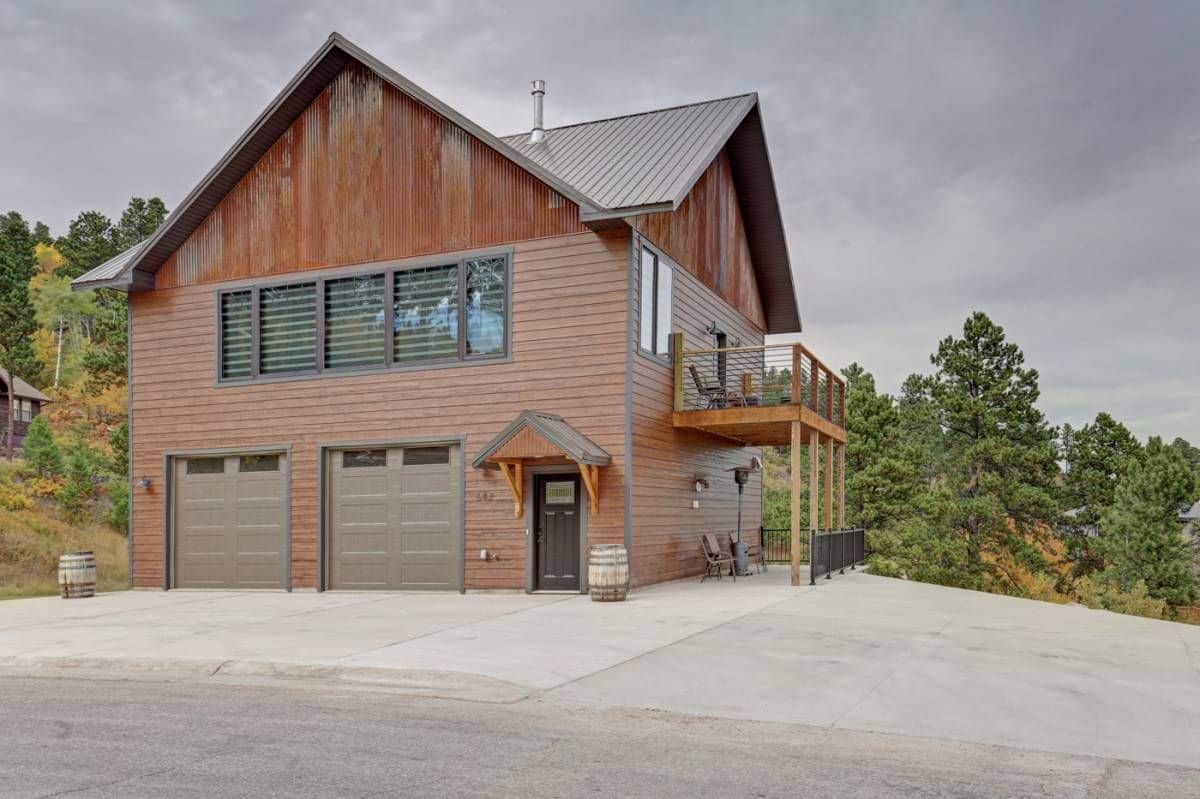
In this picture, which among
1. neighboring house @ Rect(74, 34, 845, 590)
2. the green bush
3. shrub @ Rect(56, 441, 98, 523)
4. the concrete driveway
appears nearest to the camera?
the concrete driveway

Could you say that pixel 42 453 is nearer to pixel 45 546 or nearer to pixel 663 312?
pixel 45 546

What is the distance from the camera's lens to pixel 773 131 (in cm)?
2878

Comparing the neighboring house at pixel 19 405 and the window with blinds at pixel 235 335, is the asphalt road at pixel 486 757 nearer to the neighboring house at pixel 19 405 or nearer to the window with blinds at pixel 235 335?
the window with blinds at pixel 235 335

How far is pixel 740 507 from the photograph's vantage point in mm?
21234

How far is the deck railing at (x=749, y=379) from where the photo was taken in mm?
16622

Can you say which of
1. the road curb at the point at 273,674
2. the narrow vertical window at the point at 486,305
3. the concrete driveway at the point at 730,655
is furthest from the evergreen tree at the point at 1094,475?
the road curb at the point at 273,674

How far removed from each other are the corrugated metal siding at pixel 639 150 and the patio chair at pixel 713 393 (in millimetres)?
3501

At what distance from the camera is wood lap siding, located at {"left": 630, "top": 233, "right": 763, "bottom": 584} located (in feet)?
52.1

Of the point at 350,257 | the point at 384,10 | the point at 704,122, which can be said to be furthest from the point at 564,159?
the point at 384,10

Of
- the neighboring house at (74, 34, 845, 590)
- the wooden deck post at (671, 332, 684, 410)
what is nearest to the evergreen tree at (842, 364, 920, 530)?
the neighboring house at (74, 34, 845, 590)

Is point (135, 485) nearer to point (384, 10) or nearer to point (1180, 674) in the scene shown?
point (384, 10)

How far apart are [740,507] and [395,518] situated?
766cm

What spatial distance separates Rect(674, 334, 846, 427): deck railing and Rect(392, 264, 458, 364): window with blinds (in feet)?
12.7

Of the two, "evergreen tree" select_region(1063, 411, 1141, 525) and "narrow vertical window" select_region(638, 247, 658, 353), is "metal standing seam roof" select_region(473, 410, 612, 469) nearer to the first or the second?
"narrow vertical window" select_region(638, 247, 658, 353)
